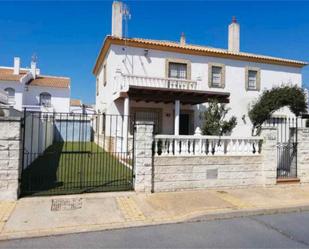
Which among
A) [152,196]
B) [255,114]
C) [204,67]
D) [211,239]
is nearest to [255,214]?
[211,239]

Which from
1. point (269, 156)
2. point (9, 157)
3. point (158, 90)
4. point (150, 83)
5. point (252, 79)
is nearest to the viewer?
point (9, 157)

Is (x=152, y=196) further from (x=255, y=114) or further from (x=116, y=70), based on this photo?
(x=255, y=114)

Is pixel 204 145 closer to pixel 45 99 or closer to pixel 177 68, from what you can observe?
pixel 177 68

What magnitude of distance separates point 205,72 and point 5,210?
47.8 feet

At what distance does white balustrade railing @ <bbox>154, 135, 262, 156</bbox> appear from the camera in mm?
7559

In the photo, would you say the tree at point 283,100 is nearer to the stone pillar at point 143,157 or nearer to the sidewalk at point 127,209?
the sidewalk at point 127,209

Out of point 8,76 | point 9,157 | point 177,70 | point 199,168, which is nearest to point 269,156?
point 199,168

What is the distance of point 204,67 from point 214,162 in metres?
11.0

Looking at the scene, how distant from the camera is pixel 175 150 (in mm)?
7648

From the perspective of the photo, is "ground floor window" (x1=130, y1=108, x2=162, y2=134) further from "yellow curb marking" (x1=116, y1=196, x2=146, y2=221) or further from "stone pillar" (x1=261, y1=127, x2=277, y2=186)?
"yellow curb marking" (x1=116, y1=196, x2=146, y2=221)

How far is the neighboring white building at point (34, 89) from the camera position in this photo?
110ft

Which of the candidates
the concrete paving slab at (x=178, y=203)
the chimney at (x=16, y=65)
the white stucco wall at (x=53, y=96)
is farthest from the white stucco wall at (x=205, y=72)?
the chimney at (x=16, y=65)

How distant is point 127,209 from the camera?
19.4ft

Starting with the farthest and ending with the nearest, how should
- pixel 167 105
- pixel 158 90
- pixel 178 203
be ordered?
pixel 167 105
pixel 158 90
pixel 178 203
